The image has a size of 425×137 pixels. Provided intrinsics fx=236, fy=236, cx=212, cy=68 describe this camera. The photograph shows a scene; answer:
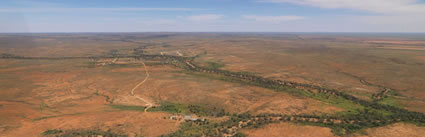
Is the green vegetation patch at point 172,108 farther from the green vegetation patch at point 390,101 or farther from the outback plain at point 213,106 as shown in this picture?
the green vegetation patch at point 390,101

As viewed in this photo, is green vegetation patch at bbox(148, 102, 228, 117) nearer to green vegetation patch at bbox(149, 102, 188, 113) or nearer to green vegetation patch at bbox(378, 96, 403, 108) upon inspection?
green vegetation patch at bbox(149, 102, 188, 113)

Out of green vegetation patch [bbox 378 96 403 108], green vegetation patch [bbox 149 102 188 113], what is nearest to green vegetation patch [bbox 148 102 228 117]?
green vegetation patch [bbox 149 102 188 113]

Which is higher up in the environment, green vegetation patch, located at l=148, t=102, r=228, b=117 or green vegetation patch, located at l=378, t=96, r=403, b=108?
green vegetation patch, located at l=378, t=96, r=403, b=108

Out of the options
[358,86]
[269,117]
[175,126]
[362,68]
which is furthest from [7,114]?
[362,68]

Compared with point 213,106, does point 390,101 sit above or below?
above

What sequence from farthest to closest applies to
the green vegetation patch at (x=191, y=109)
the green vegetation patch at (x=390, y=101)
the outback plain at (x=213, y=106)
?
the green vegetation patch at (x=390, y=101), the green vegetation patch at (x=191, y=109), the outback plain at (x=213, y=106)

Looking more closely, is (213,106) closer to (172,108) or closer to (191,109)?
(191,109)

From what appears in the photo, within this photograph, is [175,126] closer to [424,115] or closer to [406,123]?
[406,123]

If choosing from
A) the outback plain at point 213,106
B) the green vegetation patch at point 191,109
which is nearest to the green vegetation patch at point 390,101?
the outback plain at point 213,106

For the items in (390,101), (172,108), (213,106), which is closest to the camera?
(172,108)

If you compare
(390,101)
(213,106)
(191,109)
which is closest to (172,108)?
(191,109)

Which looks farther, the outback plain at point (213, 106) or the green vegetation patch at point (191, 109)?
the green vegetation patch at point (191, 109)
